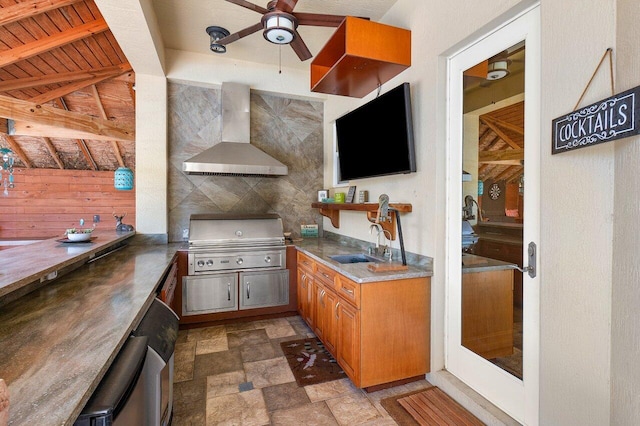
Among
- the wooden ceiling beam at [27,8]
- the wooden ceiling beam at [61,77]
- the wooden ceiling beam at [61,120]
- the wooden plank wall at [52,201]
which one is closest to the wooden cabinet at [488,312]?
the wooden ceiling beam at [27,8]

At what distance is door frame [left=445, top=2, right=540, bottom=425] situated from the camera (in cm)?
158

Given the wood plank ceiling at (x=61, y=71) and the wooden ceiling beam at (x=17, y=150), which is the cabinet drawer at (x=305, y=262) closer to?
the wood plank ceiling at (x=61, y=71)

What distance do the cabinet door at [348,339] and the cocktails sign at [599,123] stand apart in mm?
1467

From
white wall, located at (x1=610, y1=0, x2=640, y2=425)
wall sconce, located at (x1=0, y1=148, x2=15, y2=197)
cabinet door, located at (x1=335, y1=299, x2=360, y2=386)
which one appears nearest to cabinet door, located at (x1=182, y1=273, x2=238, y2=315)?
cabinet door, located at (x1=335, y1=299, x2=360, y2=386)

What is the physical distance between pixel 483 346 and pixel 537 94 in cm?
148

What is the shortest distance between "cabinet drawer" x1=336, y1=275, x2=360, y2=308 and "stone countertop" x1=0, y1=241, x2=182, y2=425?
1.24 metres

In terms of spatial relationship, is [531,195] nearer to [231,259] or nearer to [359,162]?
[359,162]

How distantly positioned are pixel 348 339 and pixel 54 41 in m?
3.80

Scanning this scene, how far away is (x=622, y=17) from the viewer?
3.63 ft

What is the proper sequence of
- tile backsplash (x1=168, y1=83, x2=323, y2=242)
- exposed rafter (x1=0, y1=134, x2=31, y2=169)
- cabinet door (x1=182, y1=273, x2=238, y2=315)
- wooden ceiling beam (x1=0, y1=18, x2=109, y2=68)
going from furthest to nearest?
1. exposed rafter (x1=0, y1=134, x2=31, y2=169)
2. tile backsplash (x1=168, y1=83, x2=323, y2=242)
3. cabinet door (x1=182, y1=273, x2=238, y2=315)
4. wooden ceiling beam (x1=0, y1=18, x2=109, y2=68)

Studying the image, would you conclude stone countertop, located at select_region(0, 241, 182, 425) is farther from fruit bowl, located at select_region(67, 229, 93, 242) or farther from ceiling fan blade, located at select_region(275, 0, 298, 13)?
ceiling fan blade, located at select_region(275, 0, 298, 13)

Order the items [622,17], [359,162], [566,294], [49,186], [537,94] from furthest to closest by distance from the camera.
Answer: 1. [49,186]
2. [359,162]
3. [537,94]
4. [566,294]
5. [622,17]

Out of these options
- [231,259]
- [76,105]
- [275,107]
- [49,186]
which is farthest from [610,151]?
[49,186]

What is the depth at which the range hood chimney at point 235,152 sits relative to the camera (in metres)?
3.30
